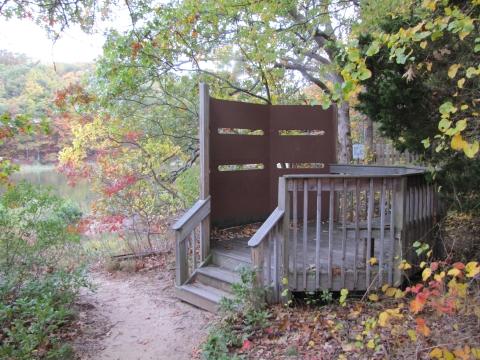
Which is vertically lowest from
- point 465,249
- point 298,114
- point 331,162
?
point 465,249

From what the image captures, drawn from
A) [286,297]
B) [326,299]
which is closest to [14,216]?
[286,297]

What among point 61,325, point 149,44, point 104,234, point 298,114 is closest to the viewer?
point 61,325

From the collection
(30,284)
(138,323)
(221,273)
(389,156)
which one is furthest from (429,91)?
(389,156)

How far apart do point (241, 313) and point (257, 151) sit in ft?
9.71

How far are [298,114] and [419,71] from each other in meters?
2.92

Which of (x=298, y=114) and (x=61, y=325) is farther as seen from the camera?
(x=298, y=114)

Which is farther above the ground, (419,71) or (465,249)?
(419,71)

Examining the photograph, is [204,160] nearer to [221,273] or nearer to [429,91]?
[221,273]

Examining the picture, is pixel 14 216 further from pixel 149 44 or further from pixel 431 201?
pixel 431 201

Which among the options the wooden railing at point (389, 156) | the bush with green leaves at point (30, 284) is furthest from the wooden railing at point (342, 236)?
the wooden railing at point (389, 156)

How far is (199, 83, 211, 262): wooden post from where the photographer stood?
4.99 meters

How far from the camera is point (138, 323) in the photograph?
13.9ft

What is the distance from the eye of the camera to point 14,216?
446 cm

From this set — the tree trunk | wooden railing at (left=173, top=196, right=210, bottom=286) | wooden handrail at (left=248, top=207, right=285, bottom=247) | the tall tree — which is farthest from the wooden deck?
the tree trunk
